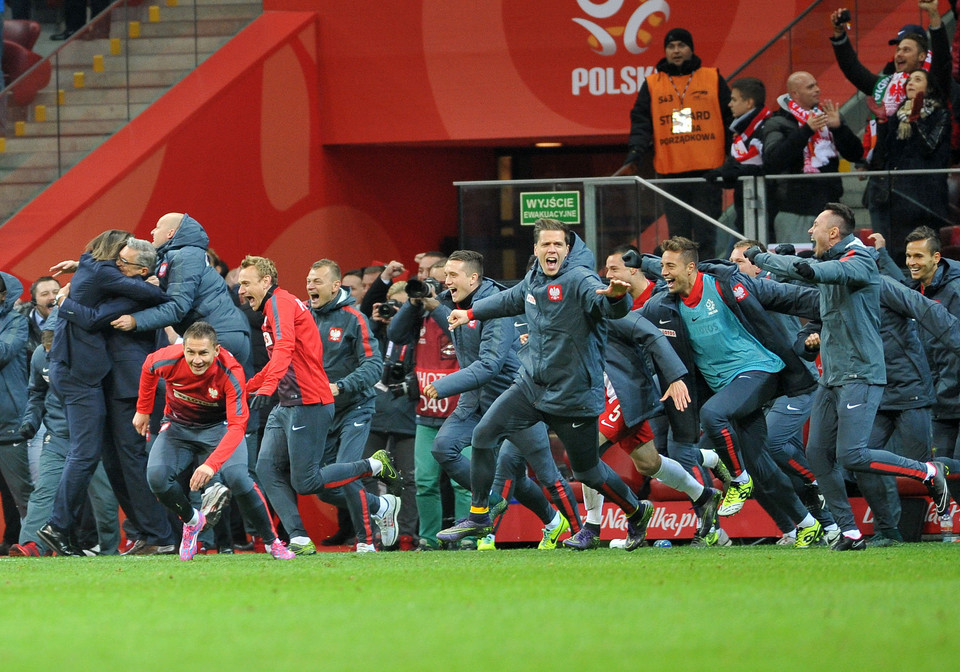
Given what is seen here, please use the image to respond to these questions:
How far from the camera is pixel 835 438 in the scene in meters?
10.1

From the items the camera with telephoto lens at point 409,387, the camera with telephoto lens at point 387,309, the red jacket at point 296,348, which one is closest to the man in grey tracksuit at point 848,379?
the red jacket at point 296,348

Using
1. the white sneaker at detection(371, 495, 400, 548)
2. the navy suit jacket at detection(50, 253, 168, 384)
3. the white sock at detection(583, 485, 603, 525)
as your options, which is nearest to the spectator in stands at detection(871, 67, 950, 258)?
the white sock at detection(583, 485, 603, 525)

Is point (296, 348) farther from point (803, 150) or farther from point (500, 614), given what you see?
point (803, 150)

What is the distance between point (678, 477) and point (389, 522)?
2.42 m

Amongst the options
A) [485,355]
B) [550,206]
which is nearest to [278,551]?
[485,355]

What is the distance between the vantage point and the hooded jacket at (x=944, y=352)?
11133 mm

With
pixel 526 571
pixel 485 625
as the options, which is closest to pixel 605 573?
pixel 526 571

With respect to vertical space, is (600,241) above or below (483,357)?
above

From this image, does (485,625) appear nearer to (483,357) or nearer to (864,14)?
(483,357)

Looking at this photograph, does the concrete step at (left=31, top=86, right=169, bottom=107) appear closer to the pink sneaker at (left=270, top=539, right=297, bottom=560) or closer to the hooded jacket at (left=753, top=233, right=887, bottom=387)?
the pink sneaker at (left=270, top=539, right=297, bottom=560)

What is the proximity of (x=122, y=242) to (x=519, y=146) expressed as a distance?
33.2 feet

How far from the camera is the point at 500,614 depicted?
6.21 metres

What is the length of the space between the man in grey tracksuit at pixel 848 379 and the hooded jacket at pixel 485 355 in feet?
6.89

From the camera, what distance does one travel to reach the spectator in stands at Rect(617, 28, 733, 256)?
14172mm
